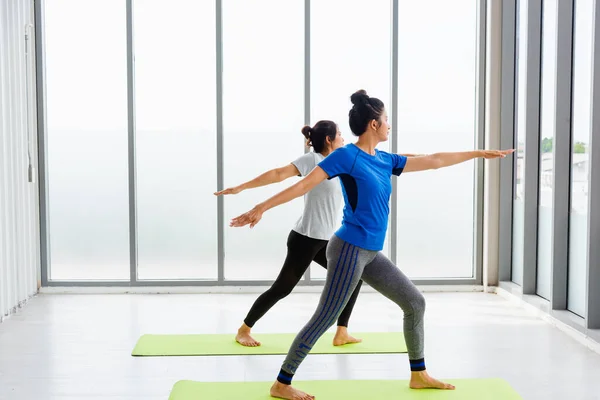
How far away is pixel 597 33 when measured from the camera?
3.98 meters

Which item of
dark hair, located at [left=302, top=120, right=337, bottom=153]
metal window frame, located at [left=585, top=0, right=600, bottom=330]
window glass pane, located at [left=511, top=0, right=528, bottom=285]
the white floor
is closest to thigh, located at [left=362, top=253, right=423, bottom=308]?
the white floor

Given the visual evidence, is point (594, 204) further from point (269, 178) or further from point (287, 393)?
point (287, 393)

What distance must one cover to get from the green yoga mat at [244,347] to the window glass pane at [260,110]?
1.58 m

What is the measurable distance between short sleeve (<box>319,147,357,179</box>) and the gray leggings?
11.2 inches

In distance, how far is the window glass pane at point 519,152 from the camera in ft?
17.9

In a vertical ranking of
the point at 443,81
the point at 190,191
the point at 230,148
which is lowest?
the point at 190,191

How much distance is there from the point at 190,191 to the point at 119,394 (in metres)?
2.80

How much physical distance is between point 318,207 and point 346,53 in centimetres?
238

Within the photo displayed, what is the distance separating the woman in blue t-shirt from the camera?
9.57 feet

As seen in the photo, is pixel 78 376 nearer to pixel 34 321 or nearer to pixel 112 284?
pixel 34 321

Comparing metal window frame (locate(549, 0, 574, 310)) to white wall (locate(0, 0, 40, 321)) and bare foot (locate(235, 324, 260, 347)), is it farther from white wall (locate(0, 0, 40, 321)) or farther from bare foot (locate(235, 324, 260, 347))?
white wall (locate(0, 0, 40, 321))

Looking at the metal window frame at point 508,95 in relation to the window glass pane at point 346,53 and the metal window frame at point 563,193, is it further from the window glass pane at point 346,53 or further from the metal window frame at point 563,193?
the window glass pane at point 346,53

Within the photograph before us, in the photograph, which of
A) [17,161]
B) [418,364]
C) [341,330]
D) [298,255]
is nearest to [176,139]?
[17,161]

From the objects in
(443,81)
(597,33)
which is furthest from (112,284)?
(597,33)
